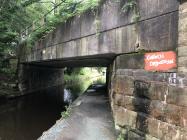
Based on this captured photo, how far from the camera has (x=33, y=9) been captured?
19516mm

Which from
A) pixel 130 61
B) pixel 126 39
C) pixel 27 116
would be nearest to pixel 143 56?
pixel 130 61

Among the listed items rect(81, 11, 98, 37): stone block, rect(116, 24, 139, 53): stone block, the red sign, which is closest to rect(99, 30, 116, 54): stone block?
rect(116, 24, 139, 53): stone block

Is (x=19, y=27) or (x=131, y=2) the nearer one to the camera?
(x=131, y=2)

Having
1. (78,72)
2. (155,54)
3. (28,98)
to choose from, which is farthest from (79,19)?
(78,72)

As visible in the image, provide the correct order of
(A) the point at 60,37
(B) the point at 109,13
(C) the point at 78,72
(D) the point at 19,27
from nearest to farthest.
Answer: (B) the point at 109,13, (A) the point at 60,37, (D) the point at 19,27, (C) the point at 78,72

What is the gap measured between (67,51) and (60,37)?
108 centimetres

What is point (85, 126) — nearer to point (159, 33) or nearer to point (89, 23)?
point (89, 23)

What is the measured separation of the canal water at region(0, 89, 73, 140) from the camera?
31.0 ft

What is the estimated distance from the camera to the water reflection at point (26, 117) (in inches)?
372

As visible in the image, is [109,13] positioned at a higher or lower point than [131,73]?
higher

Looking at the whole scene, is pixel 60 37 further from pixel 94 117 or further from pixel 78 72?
pixel 78 72

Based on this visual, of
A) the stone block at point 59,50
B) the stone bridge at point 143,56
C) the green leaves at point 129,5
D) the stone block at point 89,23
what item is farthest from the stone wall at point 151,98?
the stone block at point 59,50

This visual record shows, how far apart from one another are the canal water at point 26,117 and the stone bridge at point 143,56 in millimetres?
3896

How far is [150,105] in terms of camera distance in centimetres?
548
